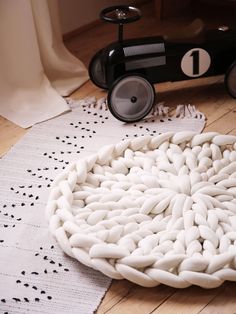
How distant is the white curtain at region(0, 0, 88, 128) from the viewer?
1.78 metres

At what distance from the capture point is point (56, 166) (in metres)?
1.52

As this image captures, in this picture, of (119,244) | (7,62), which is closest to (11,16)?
(7,62)

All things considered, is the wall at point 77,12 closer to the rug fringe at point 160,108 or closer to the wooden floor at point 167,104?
the wooden floor at point 167,104

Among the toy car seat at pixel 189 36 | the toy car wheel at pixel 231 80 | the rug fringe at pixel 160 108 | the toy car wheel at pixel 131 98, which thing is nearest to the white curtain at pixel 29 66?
the rug fringe at pixel 160 108

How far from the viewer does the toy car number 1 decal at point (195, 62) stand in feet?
5.65

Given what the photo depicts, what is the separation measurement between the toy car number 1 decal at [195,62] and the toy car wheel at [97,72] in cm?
29

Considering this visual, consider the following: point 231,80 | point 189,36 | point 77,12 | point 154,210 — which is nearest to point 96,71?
point 189,36

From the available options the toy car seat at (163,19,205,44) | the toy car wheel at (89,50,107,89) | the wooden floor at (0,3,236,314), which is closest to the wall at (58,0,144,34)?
the wooden floor at (0,3,236,314)

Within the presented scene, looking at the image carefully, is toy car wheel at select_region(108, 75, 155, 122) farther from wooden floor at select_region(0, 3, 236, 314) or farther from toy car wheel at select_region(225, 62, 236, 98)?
toy car wheel at select_region(225, 62, 236, 98)

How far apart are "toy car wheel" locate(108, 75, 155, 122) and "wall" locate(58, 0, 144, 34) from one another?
0.76 meters

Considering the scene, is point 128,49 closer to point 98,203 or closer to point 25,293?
point 98,203

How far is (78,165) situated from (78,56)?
3.04 feet

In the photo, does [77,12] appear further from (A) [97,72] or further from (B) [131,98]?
(B) [131,98]

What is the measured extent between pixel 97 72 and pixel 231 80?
464 millimetres
